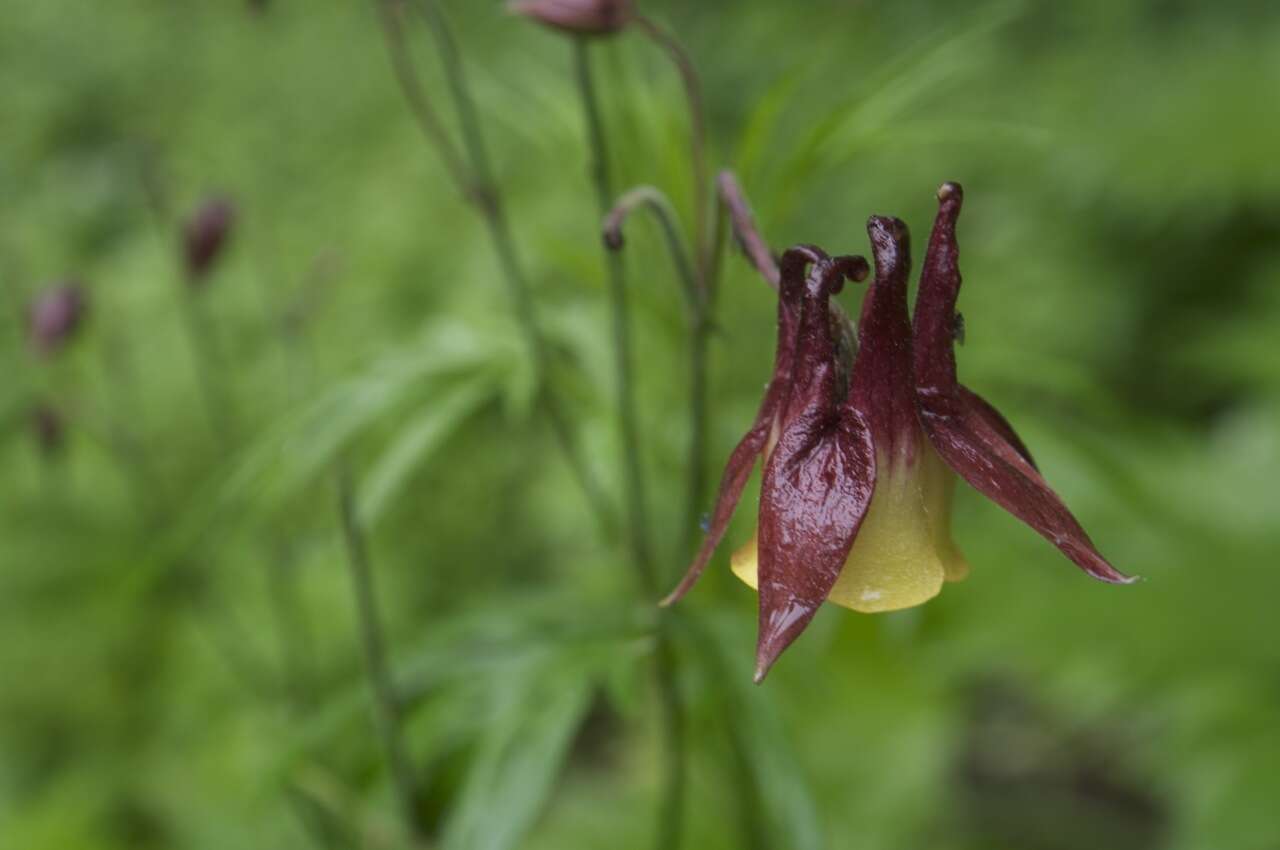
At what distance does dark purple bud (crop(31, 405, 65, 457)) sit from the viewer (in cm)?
194

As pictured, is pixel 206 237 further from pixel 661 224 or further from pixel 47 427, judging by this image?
pixel 661 224

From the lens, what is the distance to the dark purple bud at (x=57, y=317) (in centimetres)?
179

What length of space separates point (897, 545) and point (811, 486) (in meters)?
0.08

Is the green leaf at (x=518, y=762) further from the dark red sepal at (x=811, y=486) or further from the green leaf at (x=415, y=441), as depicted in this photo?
the dark red sepal at (x=811, y=486)

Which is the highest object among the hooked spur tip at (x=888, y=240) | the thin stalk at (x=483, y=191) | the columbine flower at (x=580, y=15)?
the columbine flower at (x=580, y=15)

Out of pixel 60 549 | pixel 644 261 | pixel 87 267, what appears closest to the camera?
pixel 644 261

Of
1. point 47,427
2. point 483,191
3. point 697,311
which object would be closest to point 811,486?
point 697,311

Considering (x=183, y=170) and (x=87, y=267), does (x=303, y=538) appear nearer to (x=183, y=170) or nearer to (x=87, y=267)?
(x=87, y=267)

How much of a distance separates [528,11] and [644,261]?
59cm

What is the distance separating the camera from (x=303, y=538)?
3039 mm

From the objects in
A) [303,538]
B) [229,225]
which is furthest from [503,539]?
[229,225]

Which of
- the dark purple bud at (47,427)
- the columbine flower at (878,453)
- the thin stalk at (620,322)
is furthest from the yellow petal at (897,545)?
the dark purple bud at (47,427)

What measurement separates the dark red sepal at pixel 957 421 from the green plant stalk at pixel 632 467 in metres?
0.36

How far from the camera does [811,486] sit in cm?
78
